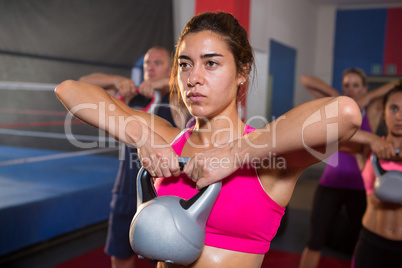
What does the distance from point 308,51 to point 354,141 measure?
19.7 ft

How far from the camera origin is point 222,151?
3.03ft

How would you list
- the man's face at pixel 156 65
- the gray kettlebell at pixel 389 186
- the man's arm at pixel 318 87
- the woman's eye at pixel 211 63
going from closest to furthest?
1. the woman's eye at pixel 211 63
2. the gray kettlebell at pixel 389 186
3. the man's face at pixel 156 65
4. the man's arm at pixel 318 87

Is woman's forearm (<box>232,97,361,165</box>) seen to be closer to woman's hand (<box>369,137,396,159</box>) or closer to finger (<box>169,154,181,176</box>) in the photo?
finger (<box>169,154,181,176</box>)

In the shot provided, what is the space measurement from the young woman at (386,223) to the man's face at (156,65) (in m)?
1.26

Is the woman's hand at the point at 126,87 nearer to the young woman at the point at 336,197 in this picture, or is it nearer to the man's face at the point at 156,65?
the man's face at the point at 156,65

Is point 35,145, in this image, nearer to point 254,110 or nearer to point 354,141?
point 254,110

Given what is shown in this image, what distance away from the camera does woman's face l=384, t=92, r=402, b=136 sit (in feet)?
5.65

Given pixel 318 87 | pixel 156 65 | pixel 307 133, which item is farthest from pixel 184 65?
pixel 318 87

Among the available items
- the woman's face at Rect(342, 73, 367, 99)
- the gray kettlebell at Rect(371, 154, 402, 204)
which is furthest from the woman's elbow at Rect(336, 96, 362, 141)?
the woman's face at Rect(342, 73, 367, 99)

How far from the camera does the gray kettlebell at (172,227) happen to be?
82 centimetres

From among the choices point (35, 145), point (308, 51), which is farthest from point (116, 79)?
point (308, 51)

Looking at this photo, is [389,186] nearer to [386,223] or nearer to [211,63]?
[386,223]

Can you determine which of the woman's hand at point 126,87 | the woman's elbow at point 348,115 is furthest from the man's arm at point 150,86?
the woman's elbow at point 348,115

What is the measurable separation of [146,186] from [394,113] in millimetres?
1334
